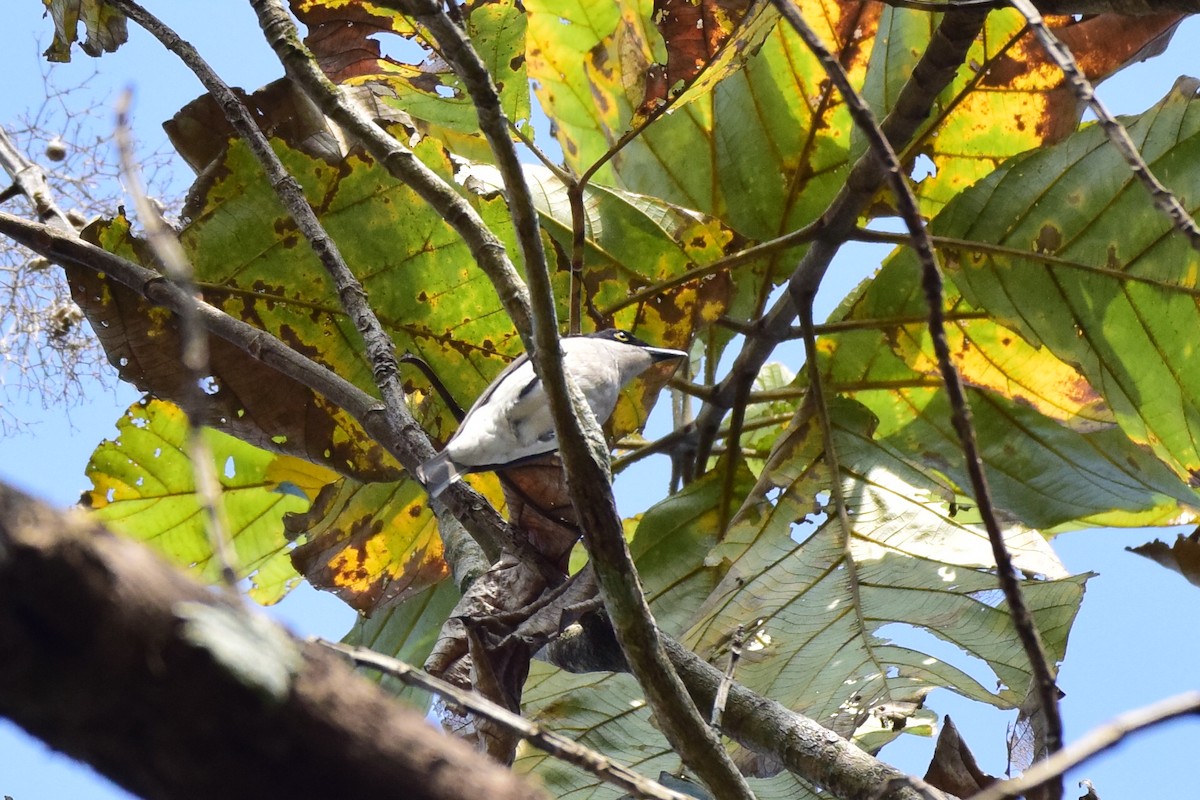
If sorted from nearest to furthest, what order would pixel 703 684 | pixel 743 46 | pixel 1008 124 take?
pixel 703 684, pixel 743 46, pixel 1008 124

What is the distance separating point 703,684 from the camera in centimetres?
157

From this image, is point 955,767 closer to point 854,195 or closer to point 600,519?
point 600,519

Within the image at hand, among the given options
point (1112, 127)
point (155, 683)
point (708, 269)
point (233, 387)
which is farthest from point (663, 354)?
point (155, 683)

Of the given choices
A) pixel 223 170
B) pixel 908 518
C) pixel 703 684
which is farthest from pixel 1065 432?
pixel 223 170

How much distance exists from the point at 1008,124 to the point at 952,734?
1444mm

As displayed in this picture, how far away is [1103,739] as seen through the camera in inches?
28.8

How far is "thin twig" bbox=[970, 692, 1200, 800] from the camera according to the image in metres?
0.72

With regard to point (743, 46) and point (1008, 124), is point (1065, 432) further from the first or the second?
point (743, 46)

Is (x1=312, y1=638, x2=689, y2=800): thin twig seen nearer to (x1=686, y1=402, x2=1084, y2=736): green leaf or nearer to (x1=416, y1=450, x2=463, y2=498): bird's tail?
(x1=416, y1=450, x2=463, y2=498): bird's tail

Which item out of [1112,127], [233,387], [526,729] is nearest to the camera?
[526,729]

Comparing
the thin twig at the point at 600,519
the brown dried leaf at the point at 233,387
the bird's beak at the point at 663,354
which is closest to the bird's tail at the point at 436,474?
the thin twig at the point at 600,519

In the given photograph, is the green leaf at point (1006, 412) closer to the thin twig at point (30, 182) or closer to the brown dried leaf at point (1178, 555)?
the brown dried leaf at point (1178, 555)

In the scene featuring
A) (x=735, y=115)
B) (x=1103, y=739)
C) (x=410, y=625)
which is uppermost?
(x=735, y=115)

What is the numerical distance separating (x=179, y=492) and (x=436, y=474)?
1.39 m
